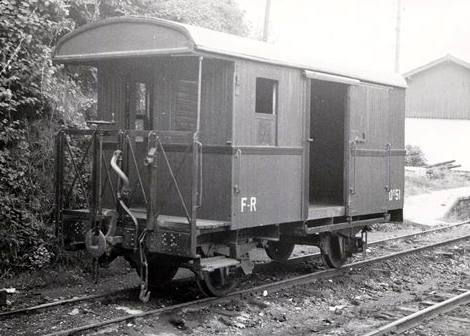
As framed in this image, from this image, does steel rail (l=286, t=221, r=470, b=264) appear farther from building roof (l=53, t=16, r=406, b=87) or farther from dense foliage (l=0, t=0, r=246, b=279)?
dense foliage (l=0, t=0, r=246, b=279)

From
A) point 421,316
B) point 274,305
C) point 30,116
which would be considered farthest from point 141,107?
point 421,316

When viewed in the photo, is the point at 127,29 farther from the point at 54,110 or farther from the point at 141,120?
the point at 54,110

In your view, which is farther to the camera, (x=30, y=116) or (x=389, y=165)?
(x=389, y=165)

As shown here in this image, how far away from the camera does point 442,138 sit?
118 feet

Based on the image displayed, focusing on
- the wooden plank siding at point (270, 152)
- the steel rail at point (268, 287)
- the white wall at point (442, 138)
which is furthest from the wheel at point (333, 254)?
the white wall at point (442, 138)

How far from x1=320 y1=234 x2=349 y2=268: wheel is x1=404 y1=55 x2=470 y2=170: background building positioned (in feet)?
84.9

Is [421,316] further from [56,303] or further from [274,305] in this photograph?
[56,303]

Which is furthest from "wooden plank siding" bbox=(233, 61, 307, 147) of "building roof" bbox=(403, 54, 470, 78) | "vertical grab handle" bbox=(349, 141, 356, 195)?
"building roof" bbox=(403, 54, 470, 78)

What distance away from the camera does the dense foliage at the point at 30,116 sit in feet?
31.4

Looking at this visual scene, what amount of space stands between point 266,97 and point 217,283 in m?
2.55

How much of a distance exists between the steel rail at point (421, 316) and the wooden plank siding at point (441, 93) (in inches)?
1115

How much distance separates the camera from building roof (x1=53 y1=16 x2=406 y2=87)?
291 inches

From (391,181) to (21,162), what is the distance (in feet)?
20.3

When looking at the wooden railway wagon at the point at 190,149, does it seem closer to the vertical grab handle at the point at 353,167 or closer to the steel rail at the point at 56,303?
the vertical grab handle at the point at 353,167
